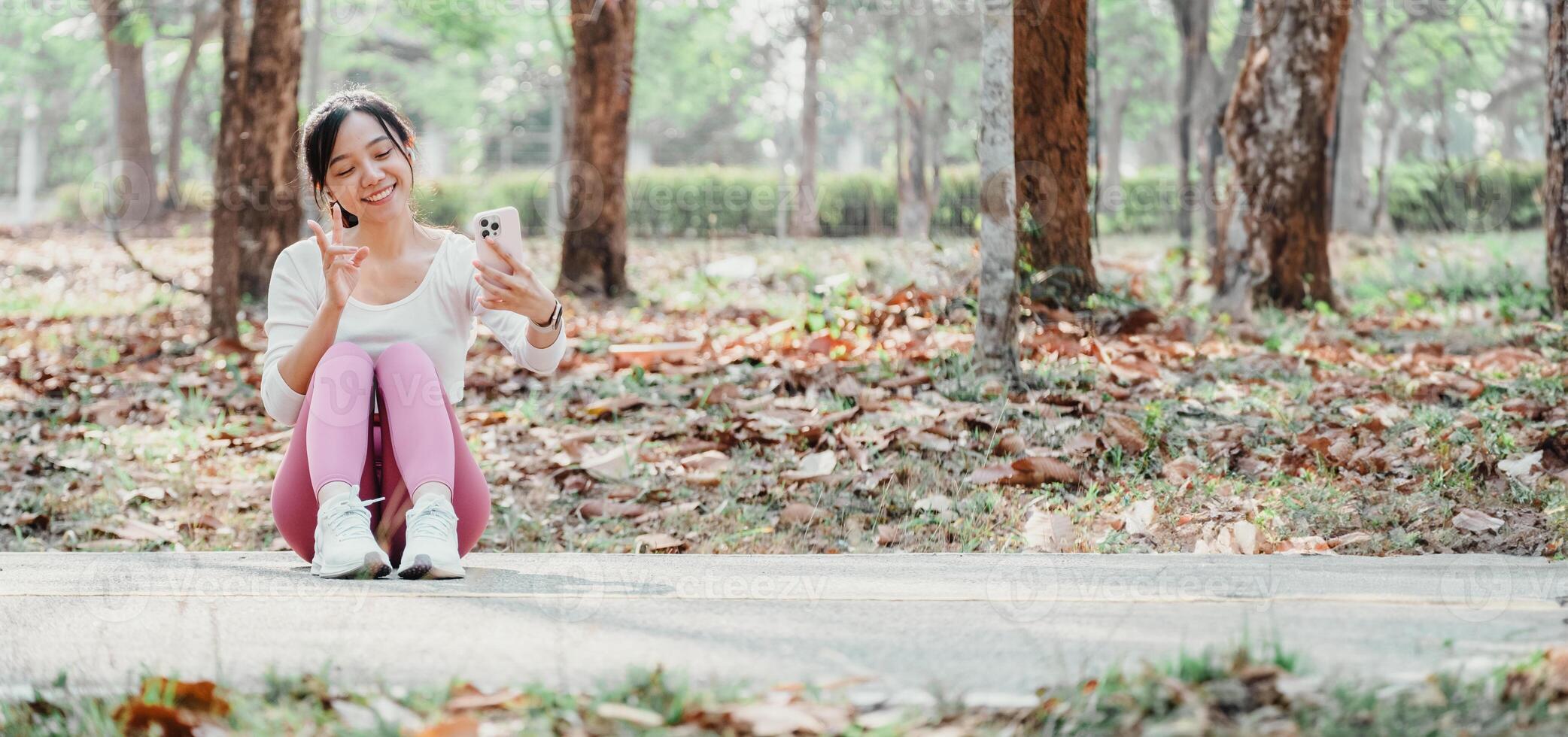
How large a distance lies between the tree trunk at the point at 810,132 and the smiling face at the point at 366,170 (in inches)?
697

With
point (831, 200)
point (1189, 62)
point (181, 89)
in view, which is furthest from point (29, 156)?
point (1189, 62)

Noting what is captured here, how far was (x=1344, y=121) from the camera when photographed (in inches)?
751

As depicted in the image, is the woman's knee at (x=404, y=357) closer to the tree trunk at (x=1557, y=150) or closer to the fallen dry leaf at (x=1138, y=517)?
the fallen dry leaf at (x=1138, y=517)

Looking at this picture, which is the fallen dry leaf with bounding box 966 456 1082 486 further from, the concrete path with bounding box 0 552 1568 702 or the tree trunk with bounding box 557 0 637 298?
the tree trunk with bounding box 557 0 637 298

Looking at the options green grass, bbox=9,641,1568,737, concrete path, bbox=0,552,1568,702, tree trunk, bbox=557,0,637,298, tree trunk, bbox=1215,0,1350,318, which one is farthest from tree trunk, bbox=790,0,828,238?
green grass, bbox=9,641,1568,737

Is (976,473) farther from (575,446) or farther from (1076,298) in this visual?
(1076,298)

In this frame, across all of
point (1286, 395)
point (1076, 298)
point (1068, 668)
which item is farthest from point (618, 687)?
point (1076, 298)

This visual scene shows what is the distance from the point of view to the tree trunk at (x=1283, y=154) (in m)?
8.98

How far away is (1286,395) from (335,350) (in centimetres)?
382

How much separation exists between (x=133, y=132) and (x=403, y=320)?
22.1m

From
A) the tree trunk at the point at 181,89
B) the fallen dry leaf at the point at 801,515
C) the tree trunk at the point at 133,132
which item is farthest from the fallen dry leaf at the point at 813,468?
the tree trunk at the point at 133,132

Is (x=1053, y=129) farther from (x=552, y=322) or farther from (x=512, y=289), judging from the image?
(x=512, y=289)

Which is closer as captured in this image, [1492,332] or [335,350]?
[335,350]

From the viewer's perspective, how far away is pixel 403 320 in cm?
352
